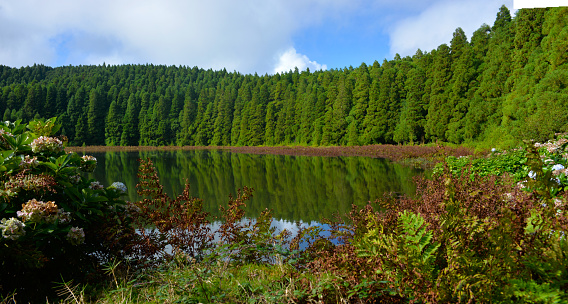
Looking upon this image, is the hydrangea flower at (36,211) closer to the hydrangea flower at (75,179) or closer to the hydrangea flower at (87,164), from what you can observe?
the hydrangea flower at (75,179)

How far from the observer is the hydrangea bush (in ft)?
8.61

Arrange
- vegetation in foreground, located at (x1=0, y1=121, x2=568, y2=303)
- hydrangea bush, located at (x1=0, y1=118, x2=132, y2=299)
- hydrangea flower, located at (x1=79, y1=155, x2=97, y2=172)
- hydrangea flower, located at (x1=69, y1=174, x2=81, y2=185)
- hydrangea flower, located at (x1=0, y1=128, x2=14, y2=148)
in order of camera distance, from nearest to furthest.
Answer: vegetation in foreground, located at (x1=0, y1=121, x2=568, y2=303)
hydrangea bush, located at (x1=0, y1=118, x2=132, y2=299)
hydrangea flower, located at (x1=0, y1=128, x2=14, y2=148)
hydrangea flower, located at (x1=69, y1=174, x2=81, y2=185)
hydrangea flower, located at (x1=79, y1=155, x2=97, y2=172)

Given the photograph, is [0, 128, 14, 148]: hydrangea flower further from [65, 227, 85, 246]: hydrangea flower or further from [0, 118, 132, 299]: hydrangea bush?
[65, 227, 85, 246]: hydrangea flower

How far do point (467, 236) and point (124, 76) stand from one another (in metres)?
103

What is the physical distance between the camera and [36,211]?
2.65 metres

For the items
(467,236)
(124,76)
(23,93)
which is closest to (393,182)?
(467,236)

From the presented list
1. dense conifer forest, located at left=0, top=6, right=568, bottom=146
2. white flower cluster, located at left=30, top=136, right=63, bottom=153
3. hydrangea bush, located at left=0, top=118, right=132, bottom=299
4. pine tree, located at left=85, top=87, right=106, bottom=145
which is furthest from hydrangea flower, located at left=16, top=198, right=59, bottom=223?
pine tree, located at left=85, top=87, right=106, bottom=145

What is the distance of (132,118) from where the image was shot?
192 feet

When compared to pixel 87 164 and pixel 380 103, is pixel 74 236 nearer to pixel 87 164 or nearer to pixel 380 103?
pixel 87 164

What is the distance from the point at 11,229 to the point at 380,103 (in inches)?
1311

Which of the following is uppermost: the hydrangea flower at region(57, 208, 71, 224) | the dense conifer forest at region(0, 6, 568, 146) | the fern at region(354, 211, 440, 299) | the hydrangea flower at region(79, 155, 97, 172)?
the dense conifer forest at region(0, 6, 568, 146)

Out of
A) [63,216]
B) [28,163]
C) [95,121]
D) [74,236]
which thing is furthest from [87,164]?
[95,121]

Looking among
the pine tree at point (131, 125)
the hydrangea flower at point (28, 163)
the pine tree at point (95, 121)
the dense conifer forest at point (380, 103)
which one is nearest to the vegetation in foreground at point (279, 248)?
the hydrangea flower at point (28, 163)

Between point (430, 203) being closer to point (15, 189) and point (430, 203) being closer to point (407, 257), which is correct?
point (407, 257)
